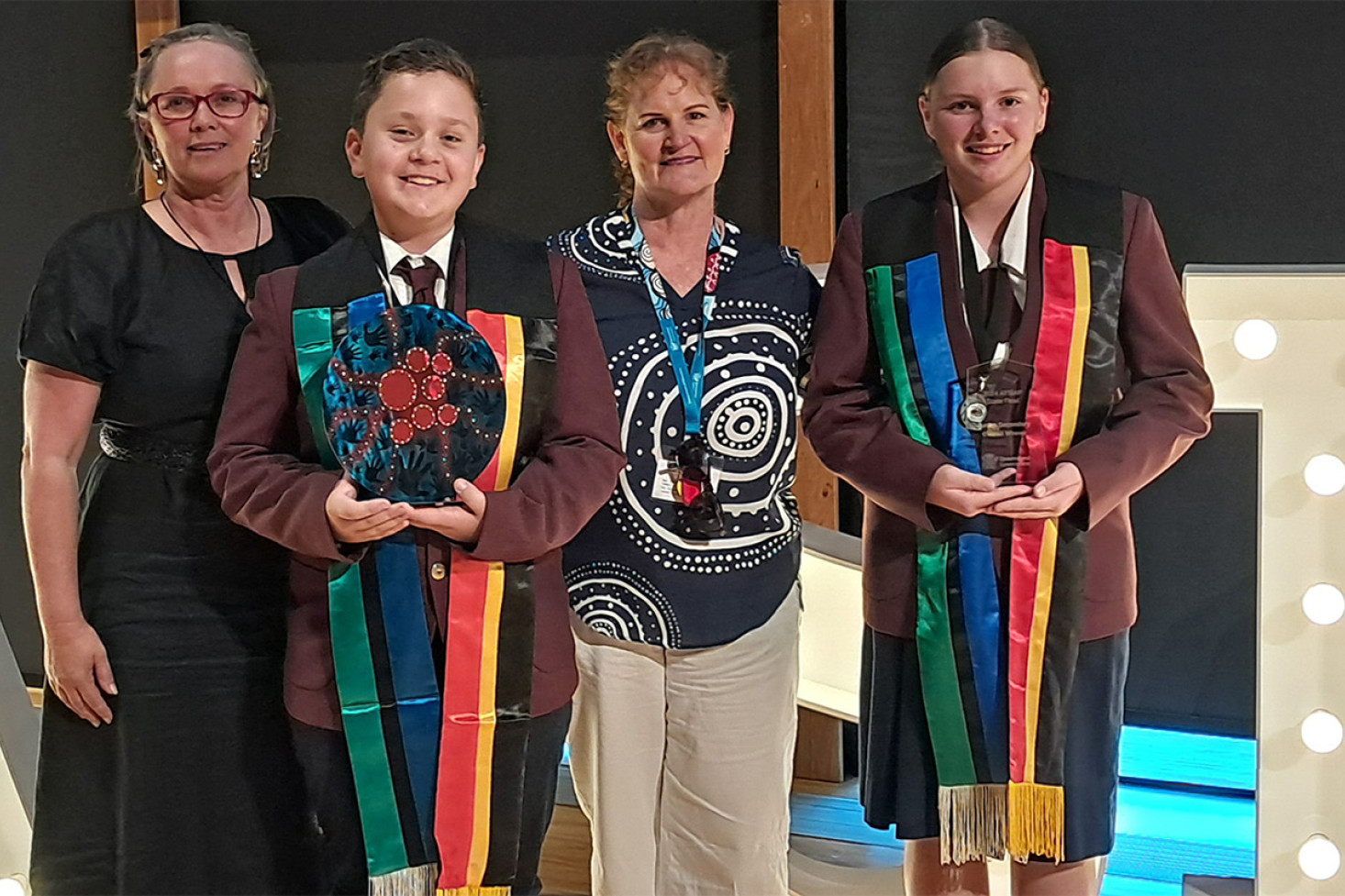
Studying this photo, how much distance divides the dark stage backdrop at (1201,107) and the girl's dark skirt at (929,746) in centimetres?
171

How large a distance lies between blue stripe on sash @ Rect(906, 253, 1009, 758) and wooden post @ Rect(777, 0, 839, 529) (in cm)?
149

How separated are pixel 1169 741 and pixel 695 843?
189cm

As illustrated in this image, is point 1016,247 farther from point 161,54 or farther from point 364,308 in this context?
point 161,54

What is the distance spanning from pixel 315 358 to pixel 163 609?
49cm

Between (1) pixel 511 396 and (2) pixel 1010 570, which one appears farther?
(2) pixel 1010 570

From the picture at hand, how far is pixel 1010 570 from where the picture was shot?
6.35ft

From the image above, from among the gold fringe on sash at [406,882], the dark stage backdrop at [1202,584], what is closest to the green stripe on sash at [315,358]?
the gold fringe on sash at [406,882]

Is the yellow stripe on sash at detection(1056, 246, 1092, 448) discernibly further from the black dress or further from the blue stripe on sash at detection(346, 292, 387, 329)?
the black dress

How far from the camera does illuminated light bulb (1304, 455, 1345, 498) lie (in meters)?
1.99

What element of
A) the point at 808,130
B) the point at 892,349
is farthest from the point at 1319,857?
the point at 808,130

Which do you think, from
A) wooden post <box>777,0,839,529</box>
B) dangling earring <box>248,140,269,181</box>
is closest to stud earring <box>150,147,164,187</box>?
dangling earring <box>248,140,269,181</box>

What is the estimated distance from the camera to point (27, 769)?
2.21 metres

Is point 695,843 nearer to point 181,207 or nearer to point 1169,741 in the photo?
point 181,207

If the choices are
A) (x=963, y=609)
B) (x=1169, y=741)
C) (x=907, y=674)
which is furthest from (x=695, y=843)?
(x=1169, y=741)
